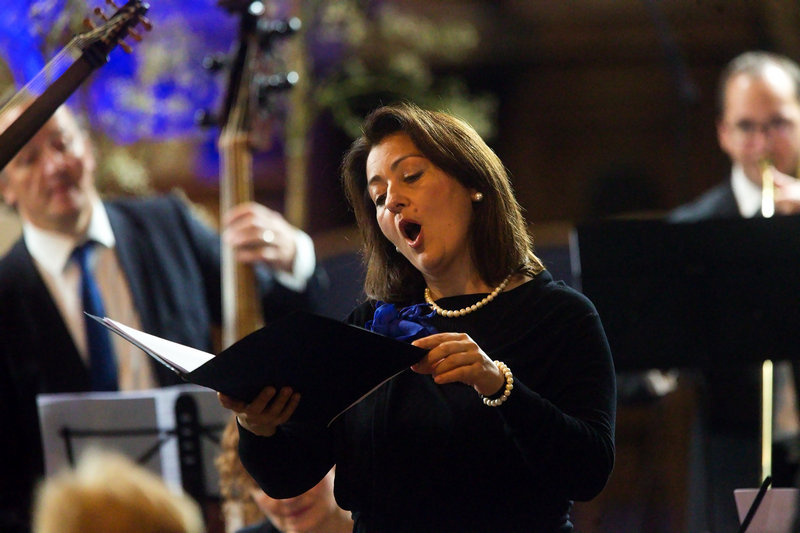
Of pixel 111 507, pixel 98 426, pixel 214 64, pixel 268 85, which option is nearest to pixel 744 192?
pixel 268 85

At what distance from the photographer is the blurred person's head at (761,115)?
362 centimetres

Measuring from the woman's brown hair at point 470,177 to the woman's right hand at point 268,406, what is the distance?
0.92 ft

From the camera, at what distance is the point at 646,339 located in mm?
2693

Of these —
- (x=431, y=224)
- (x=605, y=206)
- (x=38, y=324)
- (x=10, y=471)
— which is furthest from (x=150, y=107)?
(x=431, y=224)

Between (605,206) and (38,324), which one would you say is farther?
(605,206)

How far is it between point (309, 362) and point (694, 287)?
150 cm

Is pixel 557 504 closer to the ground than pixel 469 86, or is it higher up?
closer to the ground

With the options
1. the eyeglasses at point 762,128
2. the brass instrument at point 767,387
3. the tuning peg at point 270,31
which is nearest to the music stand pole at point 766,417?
the brass instrument at point 767,387

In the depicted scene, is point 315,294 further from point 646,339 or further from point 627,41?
point 627,41

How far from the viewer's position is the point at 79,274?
3.21 metres

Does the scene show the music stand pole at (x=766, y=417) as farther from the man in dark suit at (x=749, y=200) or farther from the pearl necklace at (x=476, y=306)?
the pearl necklace at (x=476, y=306)

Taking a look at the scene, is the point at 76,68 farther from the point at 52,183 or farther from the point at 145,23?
the point at 52,183

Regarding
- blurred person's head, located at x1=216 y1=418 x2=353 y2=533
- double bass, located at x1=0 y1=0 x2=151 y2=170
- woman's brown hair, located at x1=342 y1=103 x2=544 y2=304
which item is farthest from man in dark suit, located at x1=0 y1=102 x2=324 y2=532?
woman's brown hair, located at x1=342 y1=103 x2=544 y2=304

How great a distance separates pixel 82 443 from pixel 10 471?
387 millimetres
